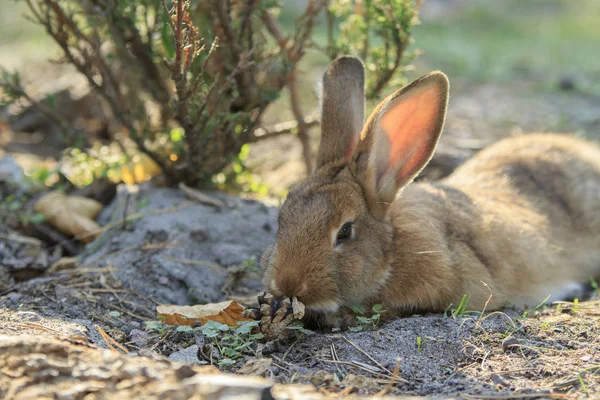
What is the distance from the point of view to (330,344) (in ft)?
11.3

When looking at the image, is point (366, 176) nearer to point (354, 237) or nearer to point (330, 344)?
point (354, 237)

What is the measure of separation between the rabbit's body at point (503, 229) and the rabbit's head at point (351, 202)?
210 millimetres

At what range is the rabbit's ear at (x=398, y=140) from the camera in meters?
3.94

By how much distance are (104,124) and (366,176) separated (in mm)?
4284

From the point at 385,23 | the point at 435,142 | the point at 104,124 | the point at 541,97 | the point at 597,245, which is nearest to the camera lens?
the point at 435,142

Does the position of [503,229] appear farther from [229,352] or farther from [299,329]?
[229,352]

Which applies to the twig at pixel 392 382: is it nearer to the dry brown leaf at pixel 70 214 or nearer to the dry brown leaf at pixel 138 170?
the dry brown leaf at pixel 70 214

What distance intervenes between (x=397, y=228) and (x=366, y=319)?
698 mm

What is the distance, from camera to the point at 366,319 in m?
3.72

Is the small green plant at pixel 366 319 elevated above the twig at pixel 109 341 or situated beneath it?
situated beneath

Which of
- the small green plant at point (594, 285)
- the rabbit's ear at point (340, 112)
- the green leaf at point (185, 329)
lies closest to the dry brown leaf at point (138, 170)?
the rabbit's ear at point (340, 112)

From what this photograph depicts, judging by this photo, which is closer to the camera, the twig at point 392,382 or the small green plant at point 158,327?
the twig at point 392,382

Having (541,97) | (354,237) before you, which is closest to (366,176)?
(354,237)

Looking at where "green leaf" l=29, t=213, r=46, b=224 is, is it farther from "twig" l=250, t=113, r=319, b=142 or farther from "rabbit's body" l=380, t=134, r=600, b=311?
"rabbit's body" l=380, t=134, r=600, b=311
